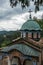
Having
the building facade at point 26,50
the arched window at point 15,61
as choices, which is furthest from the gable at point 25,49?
the arched window at point 15,61

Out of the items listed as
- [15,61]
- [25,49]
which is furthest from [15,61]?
[25,49]

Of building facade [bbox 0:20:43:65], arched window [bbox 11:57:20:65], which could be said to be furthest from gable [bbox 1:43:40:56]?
arched window [bbox 11:57:20:65]

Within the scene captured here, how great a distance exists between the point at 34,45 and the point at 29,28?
258 cm

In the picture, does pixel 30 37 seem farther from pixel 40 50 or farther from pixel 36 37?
pixel 40 50

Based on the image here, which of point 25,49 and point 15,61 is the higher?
point 25,49

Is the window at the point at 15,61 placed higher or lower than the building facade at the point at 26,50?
lower

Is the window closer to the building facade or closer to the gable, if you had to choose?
the building facade

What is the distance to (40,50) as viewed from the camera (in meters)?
23.4

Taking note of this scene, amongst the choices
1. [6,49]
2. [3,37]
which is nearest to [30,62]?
[6,49]

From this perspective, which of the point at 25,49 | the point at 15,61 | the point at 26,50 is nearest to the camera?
the point at 26,50

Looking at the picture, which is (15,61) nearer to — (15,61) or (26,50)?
(15,61)

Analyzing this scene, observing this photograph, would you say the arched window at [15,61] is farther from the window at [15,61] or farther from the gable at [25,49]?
the gable at [25,49]

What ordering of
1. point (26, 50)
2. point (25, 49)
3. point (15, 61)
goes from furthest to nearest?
1. point (15, 61)
2. point (25, 49)
3. point (26, 50)

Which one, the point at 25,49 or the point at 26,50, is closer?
the point at 26,50
